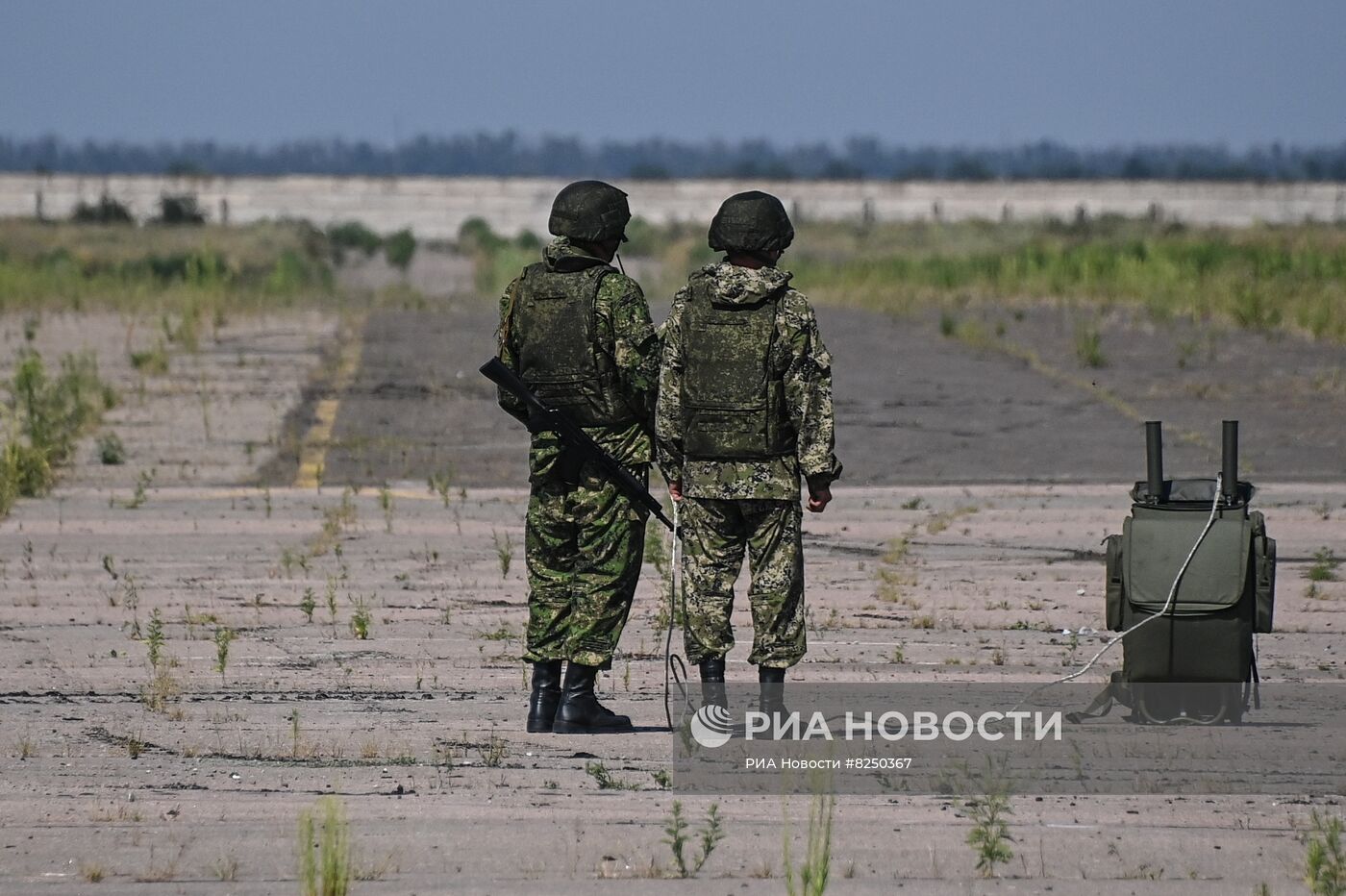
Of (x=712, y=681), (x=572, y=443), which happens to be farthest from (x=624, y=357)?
(x=712, y=681)

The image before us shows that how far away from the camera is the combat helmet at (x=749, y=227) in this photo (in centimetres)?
749

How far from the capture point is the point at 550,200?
273ft

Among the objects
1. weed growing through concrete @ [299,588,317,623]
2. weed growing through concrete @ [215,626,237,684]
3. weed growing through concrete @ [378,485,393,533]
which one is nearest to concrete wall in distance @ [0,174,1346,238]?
weed growing through concrete @ [378,485,393,533]

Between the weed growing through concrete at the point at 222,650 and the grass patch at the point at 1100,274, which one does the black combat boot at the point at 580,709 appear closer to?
the weed growing through concrete at the point at 222,650

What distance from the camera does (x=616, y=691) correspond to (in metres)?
8.80

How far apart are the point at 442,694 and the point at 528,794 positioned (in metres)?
1.84

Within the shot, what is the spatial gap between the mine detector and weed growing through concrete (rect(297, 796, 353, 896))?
126 inches

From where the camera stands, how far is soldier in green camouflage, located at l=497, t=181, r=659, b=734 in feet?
25.2

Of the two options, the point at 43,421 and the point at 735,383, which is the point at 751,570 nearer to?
the point at 735,383

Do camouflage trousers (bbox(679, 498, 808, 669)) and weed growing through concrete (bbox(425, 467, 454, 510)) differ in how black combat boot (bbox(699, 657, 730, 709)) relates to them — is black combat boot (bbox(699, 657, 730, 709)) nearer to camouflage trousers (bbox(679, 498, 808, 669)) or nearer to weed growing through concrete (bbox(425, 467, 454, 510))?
camouflage trousers (bbox(679, 498, 808, 669))

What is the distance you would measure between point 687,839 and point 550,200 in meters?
77.9

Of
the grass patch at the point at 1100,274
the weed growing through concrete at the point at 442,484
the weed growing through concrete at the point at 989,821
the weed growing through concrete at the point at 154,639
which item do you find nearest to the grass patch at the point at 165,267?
the grass patch at the point at 1100,274

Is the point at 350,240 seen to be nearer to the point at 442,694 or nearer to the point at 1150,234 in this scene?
the point at 1150,234

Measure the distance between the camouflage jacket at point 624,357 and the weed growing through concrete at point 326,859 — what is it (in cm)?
202
